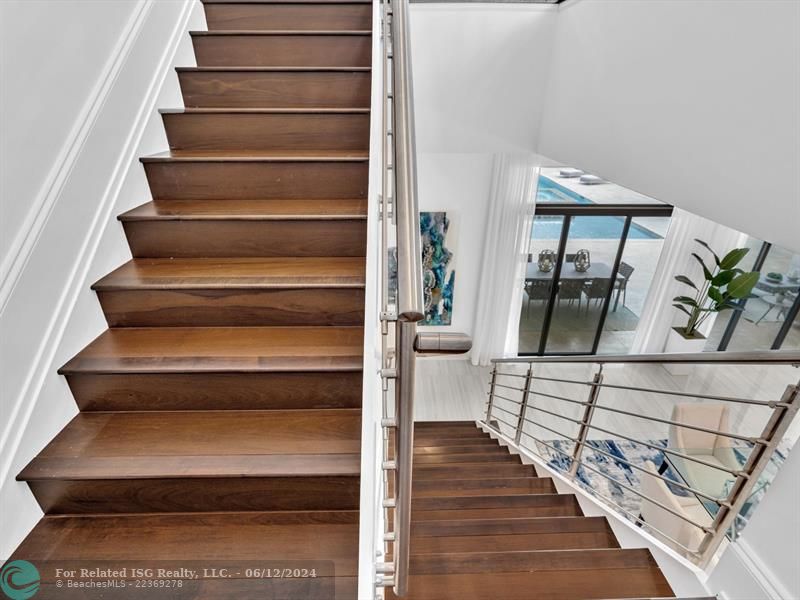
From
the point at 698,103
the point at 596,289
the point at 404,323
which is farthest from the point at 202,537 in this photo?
the point at 596,289

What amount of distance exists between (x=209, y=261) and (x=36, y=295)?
1.93ft

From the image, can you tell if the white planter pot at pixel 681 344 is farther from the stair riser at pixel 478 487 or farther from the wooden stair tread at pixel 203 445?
the wooden stair tread at pixel 203 445

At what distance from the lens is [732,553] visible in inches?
64.7

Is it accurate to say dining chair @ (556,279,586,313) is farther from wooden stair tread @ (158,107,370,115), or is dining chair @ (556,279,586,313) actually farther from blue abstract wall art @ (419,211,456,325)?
wooden stair tread @ (158,107,370,115)

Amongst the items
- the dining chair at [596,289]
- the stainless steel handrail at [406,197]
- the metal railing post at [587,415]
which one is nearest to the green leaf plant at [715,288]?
the dining chair at [596,289]

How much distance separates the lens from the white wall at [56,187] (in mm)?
1331

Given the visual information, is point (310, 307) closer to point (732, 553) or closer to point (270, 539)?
point (270, 539)

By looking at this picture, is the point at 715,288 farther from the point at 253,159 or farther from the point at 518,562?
the point at 253,159

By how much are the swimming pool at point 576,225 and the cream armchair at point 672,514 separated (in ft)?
10.7

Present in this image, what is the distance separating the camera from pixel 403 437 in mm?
920

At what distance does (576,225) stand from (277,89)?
15.0 feet

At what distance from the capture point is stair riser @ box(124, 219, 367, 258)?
1838 millimetres

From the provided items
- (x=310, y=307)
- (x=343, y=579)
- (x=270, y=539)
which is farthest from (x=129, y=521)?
(x=310, y=307)

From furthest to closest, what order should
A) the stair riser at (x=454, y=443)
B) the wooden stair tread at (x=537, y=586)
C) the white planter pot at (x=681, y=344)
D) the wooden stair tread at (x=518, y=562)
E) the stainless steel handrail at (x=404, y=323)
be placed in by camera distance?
1. the white planter pot at (x=681, y=344)
2. the stair riser at (x=454, y=443)
3. the wooden stair tread at (x=518, y=562)
4. the wooden stair tread at (x=537, y=586)
5. the stainless steel handrail at (x=404, y=323)
